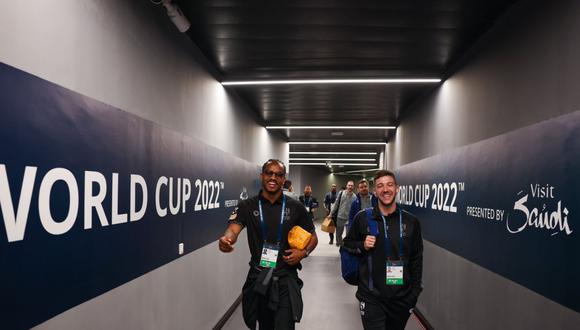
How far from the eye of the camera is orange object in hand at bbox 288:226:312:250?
2479 millimetres

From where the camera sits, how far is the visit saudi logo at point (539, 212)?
2.15 meters

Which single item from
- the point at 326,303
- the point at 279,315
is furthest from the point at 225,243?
the point at 326,303

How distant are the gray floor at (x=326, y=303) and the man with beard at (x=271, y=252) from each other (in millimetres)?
2192

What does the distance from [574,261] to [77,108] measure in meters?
2.42

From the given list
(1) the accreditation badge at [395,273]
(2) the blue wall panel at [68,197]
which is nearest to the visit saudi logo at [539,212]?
(1) the accreditation badge at [395,273]

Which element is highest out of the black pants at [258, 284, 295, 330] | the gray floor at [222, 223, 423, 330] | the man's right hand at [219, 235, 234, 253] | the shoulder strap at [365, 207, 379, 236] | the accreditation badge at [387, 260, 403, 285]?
the shoulder strap at [365, 207, 379, 236]

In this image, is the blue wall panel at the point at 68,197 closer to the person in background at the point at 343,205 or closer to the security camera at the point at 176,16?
the security camera at the point at 176,16

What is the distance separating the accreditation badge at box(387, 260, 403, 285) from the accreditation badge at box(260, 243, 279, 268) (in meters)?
0.65

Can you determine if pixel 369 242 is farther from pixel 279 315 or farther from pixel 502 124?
pixel 502 124

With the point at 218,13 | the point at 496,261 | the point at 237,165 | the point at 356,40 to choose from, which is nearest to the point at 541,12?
the point at 356,40

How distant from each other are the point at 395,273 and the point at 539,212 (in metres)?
0.87

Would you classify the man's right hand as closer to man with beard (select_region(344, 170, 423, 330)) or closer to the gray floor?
man with beard (select_region(344, 170, 423, 330))

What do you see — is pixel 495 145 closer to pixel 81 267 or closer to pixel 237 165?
pixel 81 267

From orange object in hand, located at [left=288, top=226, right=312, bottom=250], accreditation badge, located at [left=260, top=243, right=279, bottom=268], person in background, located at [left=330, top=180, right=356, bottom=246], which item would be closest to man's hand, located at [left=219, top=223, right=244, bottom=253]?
accreditation badge, located at [left=260, top=243, right=279, bottom=268]
